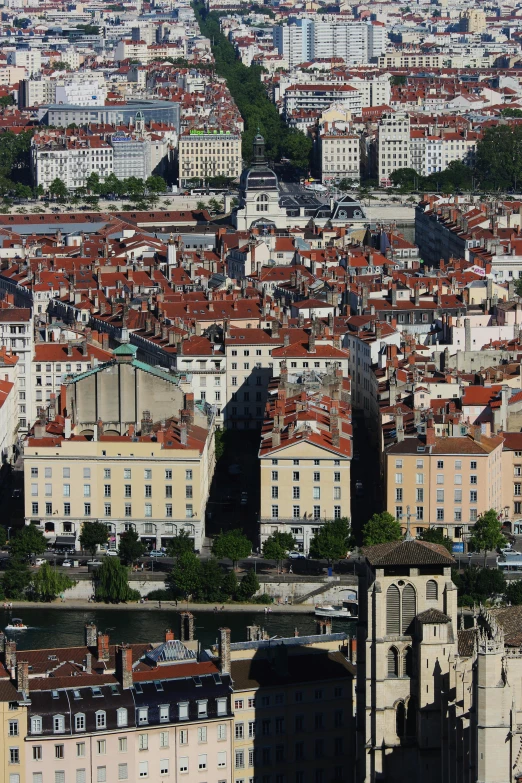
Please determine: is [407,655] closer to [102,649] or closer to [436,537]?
[102,649]

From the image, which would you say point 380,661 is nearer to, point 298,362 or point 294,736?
point 294,736

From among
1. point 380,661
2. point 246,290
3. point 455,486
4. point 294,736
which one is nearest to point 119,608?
point 455,486

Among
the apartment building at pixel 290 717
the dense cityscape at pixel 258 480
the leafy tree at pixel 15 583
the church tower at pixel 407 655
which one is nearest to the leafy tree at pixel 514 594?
the dense cityscape at pixel 258 480

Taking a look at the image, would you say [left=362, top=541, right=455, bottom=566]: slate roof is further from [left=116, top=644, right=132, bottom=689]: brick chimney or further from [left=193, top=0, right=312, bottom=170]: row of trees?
[left=193, top=0, right=312, bottom=170]: row of trees

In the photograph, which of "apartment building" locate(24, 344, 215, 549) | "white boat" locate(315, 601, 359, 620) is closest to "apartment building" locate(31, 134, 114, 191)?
"apartment building" locate(24, 344, 215, 549)

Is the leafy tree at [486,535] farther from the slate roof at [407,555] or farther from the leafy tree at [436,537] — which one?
the slate roof at [407,555]

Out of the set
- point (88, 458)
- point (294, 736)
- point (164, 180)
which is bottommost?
point (294, 736)
